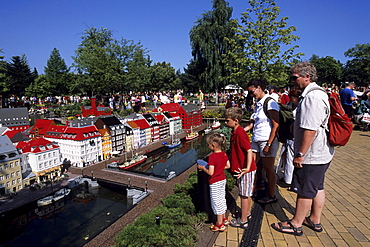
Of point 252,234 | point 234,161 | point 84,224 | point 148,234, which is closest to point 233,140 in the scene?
point 234,161

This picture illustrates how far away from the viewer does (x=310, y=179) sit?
12.9 feet

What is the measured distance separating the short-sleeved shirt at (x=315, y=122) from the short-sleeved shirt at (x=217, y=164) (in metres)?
1.33

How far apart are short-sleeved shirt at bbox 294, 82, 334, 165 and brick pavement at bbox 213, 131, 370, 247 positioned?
1.56 m

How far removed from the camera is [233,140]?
15.7ft

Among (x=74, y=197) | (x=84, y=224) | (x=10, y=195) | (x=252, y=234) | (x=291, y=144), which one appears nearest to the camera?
(x=252, y=234)

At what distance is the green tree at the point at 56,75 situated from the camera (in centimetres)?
6519

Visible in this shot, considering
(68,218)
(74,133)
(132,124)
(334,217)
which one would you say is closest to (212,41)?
(132,124)

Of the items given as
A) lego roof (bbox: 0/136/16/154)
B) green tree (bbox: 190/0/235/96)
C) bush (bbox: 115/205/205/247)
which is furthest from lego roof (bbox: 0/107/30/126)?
bush (bbox: 115/205/205/247)

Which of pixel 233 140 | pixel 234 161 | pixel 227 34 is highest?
pixel 227 34

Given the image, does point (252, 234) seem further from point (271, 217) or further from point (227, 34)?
point (227, 34)

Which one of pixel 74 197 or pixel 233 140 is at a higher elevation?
pixel 233 140

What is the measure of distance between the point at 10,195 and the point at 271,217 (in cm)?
1807

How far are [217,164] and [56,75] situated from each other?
7622cm

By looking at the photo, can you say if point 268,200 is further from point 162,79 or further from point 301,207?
point 162,79
